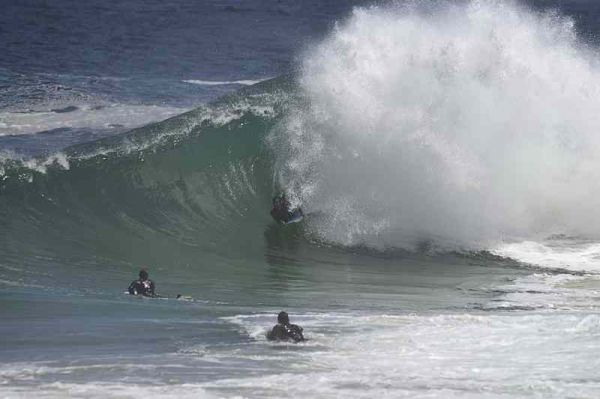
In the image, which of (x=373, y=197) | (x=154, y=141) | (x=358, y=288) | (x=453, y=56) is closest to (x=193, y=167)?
(x=154, y=141)

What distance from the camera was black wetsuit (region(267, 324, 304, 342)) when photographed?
1277 centimetres

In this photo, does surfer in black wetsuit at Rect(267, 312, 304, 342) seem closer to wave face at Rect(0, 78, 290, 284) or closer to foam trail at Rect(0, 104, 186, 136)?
wave face at Rect(0, 78, 290, 284)

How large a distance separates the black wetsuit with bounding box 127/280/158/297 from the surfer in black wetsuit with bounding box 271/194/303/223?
18.1ft

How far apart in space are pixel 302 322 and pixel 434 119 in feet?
33.0

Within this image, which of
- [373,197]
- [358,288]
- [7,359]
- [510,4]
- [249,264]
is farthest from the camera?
[510,4]

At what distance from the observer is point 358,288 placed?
17297mm

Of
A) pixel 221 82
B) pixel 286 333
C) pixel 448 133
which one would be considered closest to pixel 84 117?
pixel 221 82

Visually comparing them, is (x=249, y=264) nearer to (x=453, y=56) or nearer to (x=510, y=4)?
(x=453, y=56)

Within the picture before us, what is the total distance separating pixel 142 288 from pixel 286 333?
150 inches

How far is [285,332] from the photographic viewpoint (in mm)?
12781

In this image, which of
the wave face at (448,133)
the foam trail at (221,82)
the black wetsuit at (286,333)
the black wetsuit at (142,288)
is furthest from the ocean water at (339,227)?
the foam trail at (221,82)

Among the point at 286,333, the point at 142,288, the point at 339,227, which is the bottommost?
the point at 286,333

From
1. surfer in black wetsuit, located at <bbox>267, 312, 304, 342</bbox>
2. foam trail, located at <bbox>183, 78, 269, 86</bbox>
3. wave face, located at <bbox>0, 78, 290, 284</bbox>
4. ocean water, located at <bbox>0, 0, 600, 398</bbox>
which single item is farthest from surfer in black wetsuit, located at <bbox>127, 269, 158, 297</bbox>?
foam trail, located at <bbox>183, 78, 269, 86</bbox>

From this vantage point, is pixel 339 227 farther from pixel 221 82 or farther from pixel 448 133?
pixel 221 82
